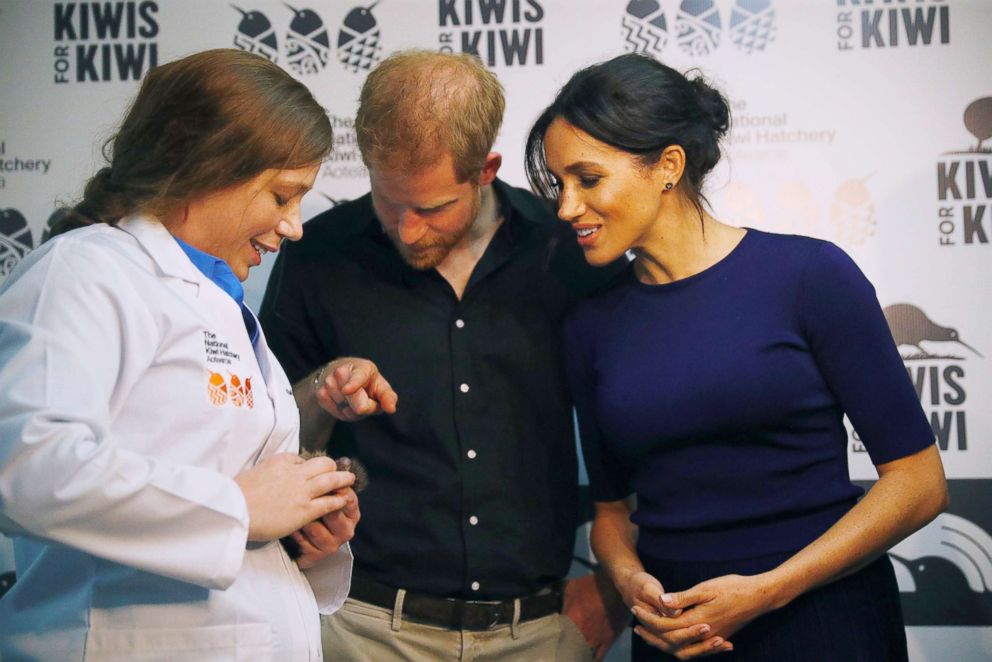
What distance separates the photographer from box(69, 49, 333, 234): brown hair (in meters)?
1.44

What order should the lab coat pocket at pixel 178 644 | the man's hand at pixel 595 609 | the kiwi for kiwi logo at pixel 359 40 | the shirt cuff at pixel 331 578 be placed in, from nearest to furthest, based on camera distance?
the lab coat pocket at pixel 178 644 < the shirt cuff at pixel 331 578 < the man's hand at pixel 595 609 < the kiwi for kiwi logo at pixel 359 40

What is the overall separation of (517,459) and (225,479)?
927 mm

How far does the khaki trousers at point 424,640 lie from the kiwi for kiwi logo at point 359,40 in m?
1.38

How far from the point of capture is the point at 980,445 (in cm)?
257

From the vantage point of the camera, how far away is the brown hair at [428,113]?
6.81ft

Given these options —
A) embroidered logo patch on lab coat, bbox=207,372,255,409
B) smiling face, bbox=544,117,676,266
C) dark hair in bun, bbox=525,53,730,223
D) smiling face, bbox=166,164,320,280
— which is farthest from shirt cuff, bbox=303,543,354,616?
dark hair in bun, bbox=525,53,730,223

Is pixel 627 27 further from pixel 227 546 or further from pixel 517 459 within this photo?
pixel 227 546

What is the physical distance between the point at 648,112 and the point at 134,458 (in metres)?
1.16

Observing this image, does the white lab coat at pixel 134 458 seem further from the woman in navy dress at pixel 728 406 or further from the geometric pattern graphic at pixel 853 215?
the geometric pattern graphic at pixel 853 215

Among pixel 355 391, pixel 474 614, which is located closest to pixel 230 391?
pixel 355 391

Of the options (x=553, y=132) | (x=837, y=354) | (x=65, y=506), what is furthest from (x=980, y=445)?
(x=65, y=506)

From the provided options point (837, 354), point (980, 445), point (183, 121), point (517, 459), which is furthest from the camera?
point (980, 445)

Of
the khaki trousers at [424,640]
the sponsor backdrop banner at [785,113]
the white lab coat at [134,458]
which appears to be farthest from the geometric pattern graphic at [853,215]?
the white lab coat at [134,458]

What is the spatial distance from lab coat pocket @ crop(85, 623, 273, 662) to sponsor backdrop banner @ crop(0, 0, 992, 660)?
1426 mm
